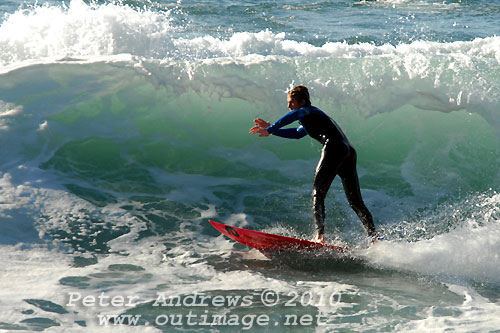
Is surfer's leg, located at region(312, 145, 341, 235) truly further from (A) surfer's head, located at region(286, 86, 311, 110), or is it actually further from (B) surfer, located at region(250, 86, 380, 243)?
(A) surfer's head, located at region(286, 86, 311, 110)

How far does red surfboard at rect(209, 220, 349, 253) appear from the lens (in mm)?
4984

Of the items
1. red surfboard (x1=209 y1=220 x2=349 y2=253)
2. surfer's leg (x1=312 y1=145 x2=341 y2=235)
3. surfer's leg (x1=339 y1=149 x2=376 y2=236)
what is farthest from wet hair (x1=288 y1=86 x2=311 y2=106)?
red surfboard (x1=209 y1=220 x2=349 y2=253)

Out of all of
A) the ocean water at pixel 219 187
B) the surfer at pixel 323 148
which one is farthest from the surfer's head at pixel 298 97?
the ocean water at pixel 219 187

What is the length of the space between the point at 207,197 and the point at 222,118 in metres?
1.75

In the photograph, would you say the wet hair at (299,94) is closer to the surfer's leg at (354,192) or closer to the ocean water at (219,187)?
the surfer's leg at (354,192)

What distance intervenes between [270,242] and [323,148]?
102 cm

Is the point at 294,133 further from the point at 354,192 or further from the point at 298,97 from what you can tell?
the point at 354,192

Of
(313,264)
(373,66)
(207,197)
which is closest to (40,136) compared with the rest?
(207,197)

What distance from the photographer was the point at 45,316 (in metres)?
3.73

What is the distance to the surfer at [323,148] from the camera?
5.02 m

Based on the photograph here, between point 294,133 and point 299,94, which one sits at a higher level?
point 299,94

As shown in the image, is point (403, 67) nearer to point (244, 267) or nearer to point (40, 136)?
point (244, 267)

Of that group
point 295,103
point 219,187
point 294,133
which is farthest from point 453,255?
point 219,187

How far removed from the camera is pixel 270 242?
200 inches
